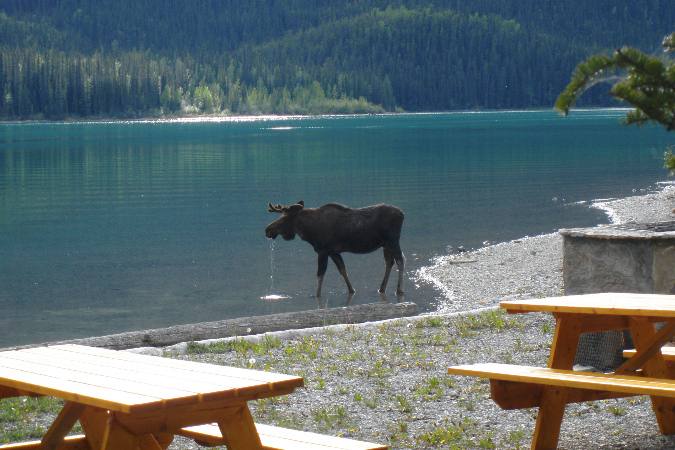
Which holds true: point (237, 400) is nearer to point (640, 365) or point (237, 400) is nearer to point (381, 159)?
point (640, 365)

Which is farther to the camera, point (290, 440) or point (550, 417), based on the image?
point (550, 417)

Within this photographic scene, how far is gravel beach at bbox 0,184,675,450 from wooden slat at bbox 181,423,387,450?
1685mm

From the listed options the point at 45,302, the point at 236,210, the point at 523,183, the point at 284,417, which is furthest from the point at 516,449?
the point at 523,183

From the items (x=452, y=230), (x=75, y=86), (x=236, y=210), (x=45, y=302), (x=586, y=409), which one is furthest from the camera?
(x=75, y=86)

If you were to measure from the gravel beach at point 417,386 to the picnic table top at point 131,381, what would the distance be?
210 cm

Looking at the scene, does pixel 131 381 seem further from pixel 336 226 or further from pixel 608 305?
pixel 336 226

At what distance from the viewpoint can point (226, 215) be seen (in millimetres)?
39375

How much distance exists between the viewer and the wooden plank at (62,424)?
545cm

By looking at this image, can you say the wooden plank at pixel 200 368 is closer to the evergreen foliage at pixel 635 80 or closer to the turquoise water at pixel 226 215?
the evergreen foliage at pixel 635 80

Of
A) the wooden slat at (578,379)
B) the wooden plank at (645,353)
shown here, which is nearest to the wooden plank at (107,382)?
the wooden slat at (578,379)

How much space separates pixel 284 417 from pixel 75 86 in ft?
634

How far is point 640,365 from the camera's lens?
691 cm

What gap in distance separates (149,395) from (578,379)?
2538mm

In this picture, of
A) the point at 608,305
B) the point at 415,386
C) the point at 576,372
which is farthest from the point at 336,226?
the point at 576,372
